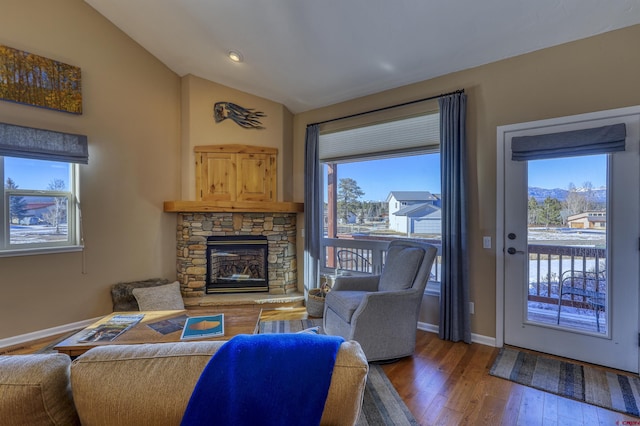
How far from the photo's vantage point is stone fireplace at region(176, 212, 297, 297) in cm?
403

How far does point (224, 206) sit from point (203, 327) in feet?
6.75

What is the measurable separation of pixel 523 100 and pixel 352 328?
255cm

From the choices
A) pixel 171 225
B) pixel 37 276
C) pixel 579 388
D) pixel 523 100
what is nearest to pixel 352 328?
pixel 579 388

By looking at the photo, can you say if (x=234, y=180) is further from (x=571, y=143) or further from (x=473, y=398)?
(x=571, y=143)

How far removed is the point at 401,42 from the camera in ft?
9.20

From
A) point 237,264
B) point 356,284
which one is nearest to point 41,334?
point 237,264

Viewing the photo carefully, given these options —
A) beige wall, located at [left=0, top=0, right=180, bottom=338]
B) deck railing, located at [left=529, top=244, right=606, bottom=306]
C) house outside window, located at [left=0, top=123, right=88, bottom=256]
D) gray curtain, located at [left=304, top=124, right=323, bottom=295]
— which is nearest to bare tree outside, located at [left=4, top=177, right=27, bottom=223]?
house outside window, located at [left=0, top=123, right=88, bottom=256]

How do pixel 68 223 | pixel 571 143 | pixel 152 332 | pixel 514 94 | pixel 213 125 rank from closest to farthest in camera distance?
pixel 152 332, pixel 571 143, pixel 514 94, pixel 68 223, pixel 213 125

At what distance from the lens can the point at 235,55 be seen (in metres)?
3.43

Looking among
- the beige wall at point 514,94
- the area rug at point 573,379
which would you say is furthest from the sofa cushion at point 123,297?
the area rug at point 573,379

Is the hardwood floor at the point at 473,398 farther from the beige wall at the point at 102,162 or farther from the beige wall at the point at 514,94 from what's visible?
the beige wall at the point at 102,162

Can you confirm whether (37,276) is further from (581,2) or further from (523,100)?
(581,2)

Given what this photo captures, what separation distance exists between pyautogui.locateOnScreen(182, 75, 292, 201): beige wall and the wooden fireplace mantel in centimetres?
18

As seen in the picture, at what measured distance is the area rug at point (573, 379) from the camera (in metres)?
2.00
